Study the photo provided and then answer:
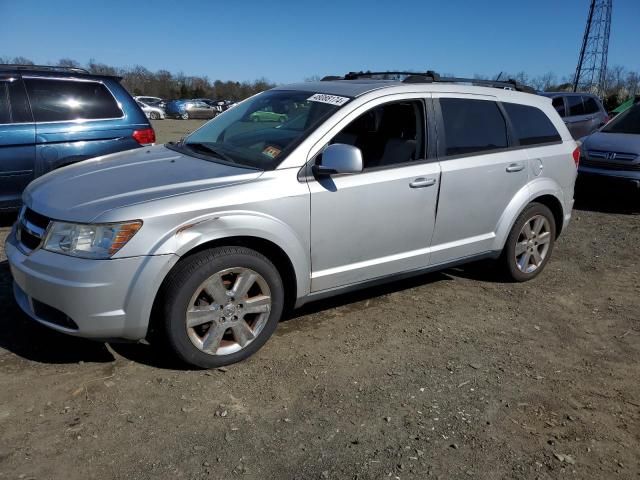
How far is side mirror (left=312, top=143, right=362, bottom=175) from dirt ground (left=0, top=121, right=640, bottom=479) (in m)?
1.21

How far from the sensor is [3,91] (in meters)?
5.99

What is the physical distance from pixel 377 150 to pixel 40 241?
7.52 feet

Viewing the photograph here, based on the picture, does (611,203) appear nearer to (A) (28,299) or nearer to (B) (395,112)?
(B) (395,112)

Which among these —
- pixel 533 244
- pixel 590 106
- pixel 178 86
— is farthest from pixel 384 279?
Answer: pixel 178 86

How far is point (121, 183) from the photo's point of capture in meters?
3.39

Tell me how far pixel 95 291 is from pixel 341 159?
1.63 metres

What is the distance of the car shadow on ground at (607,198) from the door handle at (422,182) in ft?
17.7

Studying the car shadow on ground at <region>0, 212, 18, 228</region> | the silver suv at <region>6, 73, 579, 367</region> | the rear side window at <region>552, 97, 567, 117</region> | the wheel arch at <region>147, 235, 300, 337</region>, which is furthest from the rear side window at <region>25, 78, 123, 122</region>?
the rear side window at <region>552, 97, 567, 117</region>

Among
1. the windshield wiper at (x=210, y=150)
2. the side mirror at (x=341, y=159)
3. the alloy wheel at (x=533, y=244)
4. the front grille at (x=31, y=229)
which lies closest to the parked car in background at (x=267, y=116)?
the windshield wiper at (x=210, y=150)

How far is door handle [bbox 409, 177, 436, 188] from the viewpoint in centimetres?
402

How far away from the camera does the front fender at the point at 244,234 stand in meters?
3.11

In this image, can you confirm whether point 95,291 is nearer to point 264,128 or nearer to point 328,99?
point 264,128

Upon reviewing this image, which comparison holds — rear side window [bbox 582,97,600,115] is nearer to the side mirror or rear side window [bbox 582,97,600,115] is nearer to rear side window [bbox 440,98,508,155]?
rear side window [bbox 440,98,508,155]

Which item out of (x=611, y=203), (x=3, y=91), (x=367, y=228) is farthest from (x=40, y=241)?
(x=611, y=203)
